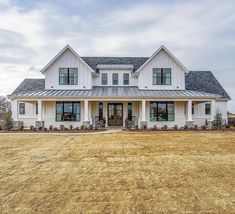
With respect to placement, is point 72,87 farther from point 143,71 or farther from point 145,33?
point 145,33

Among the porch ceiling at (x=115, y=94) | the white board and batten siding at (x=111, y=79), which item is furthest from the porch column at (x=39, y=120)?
the white board and batten siding at (x=111, y=79)

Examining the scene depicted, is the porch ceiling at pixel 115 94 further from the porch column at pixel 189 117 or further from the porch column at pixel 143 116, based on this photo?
the porch column at pixel 189 117

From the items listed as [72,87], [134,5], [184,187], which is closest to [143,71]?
[72,87]

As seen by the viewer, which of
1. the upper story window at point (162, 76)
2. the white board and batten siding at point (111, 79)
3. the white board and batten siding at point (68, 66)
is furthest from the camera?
the white board and batten siding at point (111, 79)

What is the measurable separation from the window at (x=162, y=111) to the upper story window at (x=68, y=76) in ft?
26.1

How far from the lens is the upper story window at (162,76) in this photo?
2921cm

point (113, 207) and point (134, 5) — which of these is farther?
point (134, 5)

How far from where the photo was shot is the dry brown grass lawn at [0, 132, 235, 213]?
7.28 m

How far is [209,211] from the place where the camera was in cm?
692

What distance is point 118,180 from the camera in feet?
30.6

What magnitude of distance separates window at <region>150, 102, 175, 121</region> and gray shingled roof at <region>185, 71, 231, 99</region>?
4296 millimetres

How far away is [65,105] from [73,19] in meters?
8.43

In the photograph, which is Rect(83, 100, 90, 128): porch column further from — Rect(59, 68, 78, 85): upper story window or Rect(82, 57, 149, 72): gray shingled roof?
Rect(82, 57, 149, 72): gray shingled roof

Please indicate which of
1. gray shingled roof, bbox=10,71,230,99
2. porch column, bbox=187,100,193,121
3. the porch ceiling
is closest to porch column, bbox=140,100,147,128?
the porch ceiling
